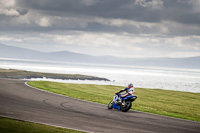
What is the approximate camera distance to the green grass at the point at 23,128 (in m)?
11.1

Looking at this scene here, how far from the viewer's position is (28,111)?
15.6 metres

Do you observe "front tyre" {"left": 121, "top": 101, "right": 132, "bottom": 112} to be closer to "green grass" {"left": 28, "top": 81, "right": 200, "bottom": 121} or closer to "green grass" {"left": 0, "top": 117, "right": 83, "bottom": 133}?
"green grass" {"left": 28, "top": 81, "right": 200, "bottom": 121}

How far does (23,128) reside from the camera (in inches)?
455

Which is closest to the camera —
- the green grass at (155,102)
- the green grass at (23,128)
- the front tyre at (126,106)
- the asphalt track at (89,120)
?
the green grass at (23,128)

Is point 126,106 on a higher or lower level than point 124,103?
lower

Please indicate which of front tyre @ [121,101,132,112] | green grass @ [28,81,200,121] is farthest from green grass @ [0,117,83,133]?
green grass @ [28,81,200,121]

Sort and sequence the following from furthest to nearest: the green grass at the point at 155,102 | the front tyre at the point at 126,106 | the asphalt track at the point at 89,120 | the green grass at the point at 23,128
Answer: the green grass at the point at 155,102
the front tyre at the point at 126,106
the asphalt track at the point at 89,120
the green grass at the point at 23,128

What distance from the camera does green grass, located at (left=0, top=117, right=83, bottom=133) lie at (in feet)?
36.4

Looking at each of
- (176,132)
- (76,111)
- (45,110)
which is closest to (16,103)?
(45,110)

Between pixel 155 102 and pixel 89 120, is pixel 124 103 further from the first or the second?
pixel 155 102

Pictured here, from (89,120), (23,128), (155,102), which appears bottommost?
(23,128)

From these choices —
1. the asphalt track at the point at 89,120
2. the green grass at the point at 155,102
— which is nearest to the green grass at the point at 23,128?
the asphalt track at the point at 89,120

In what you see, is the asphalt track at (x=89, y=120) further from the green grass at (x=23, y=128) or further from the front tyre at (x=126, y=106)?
the front tyre at (x=126, y=106)

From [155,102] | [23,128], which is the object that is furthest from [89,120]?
[155,102]
